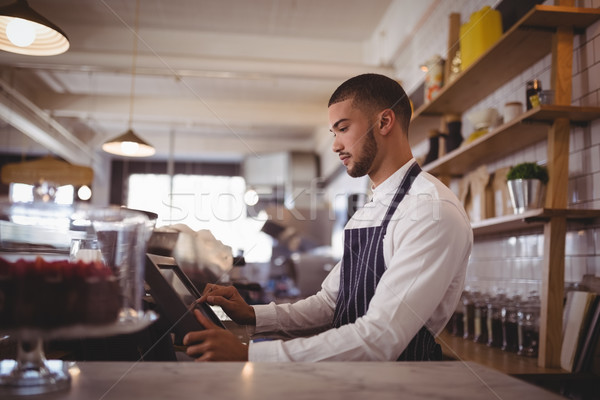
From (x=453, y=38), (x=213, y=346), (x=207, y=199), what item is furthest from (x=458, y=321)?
(x=207, y=199)

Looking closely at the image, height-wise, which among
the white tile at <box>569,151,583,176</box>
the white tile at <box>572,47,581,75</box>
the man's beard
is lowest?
the man's beard

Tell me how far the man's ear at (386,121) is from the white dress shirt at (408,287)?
232mm

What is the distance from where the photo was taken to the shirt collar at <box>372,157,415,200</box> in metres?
1.81

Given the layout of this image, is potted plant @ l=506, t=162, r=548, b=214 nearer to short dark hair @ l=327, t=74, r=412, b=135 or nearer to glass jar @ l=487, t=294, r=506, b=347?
glass jar @ l=487, t=294, r=506, b=347

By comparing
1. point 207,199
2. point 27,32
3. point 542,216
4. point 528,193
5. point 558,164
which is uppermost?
point 27,32

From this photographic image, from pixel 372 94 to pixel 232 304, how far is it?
85 cm

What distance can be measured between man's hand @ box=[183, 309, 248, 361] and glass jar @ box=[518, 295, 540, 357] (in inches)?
67.0

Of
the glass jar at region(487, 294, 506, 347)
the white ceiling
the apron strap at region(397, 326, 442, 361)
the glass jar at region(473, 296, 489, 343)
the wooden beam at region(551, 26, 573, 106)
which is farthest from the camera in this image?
the white ceiling

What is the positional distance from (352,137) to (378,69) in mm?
3912

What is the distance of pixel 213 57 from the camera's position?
17.9 ft

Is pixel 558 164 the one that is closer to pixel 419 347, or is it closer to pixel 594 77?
pixel 594 77

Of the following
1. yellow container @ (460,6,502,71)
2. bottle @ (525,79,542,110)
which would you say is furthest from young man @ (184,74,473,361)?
yellow container @ (460,6,502,71)

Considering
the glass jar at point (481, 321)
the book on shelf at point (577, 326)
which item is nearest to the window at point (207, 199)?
the glass jar at point (481, 321)

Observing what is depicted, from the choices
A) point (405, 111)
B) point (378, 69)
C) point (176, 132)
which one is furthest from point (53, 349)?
point (176, 132)
